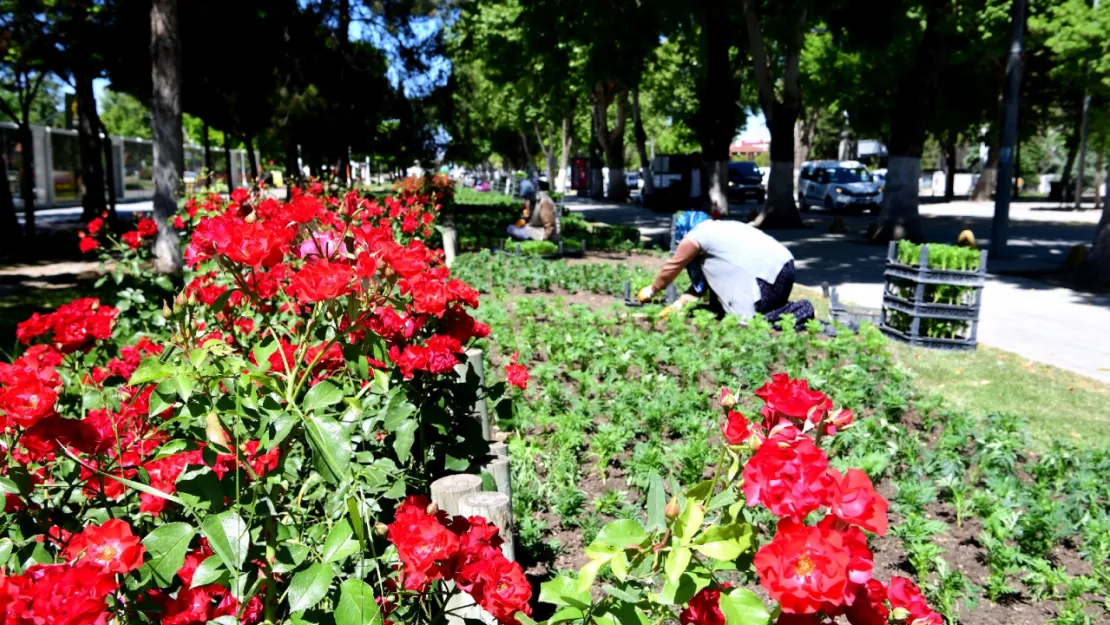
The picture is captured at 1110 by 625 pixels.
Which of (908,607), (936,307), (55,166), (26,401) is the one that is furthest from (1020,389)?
(55,166)

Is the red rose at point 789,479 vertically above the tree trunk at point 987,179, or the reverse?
the tree trunk at point 987,179

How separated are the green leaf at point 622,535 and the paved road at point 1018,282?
6918 millimetres

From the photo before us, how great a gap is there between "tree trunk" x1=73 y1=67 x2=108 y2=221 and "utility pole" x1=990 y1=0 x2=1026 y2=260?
18082 millimetres

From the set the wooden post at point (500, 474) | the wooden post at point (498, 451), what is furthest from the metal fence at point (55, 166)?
the wooden post at point (500, 474)

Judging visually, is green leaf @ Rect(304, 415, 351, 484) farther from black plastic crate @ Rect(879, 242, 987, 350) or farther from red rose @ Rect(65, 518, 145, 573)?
black plastic crate @ Rect(879, 242, 987, 350)

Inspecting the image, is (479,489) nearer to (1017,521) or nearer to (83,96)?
(1017,521)

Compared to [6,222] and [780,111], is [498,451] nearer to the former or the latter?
[6,222]

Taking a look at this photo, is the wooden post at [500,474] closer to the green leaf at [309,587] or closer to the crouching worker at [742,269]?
the green leaf at [309,587]

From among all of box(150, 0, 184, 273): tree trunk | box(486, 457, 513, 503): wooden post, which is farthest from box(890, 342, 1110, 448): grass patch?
box(150, 0, 184, 273): tree trunk

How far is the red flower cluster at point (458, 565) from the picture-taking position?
1.53 m

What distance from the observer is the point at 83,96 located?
18.7 metres

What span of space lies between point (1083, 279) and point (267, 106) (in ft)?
63.8

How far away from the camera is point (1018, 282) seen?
1215 cm

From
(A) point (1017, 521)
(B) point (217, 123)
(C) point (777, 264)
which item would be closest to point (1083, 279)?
(C) point (777, 264)
